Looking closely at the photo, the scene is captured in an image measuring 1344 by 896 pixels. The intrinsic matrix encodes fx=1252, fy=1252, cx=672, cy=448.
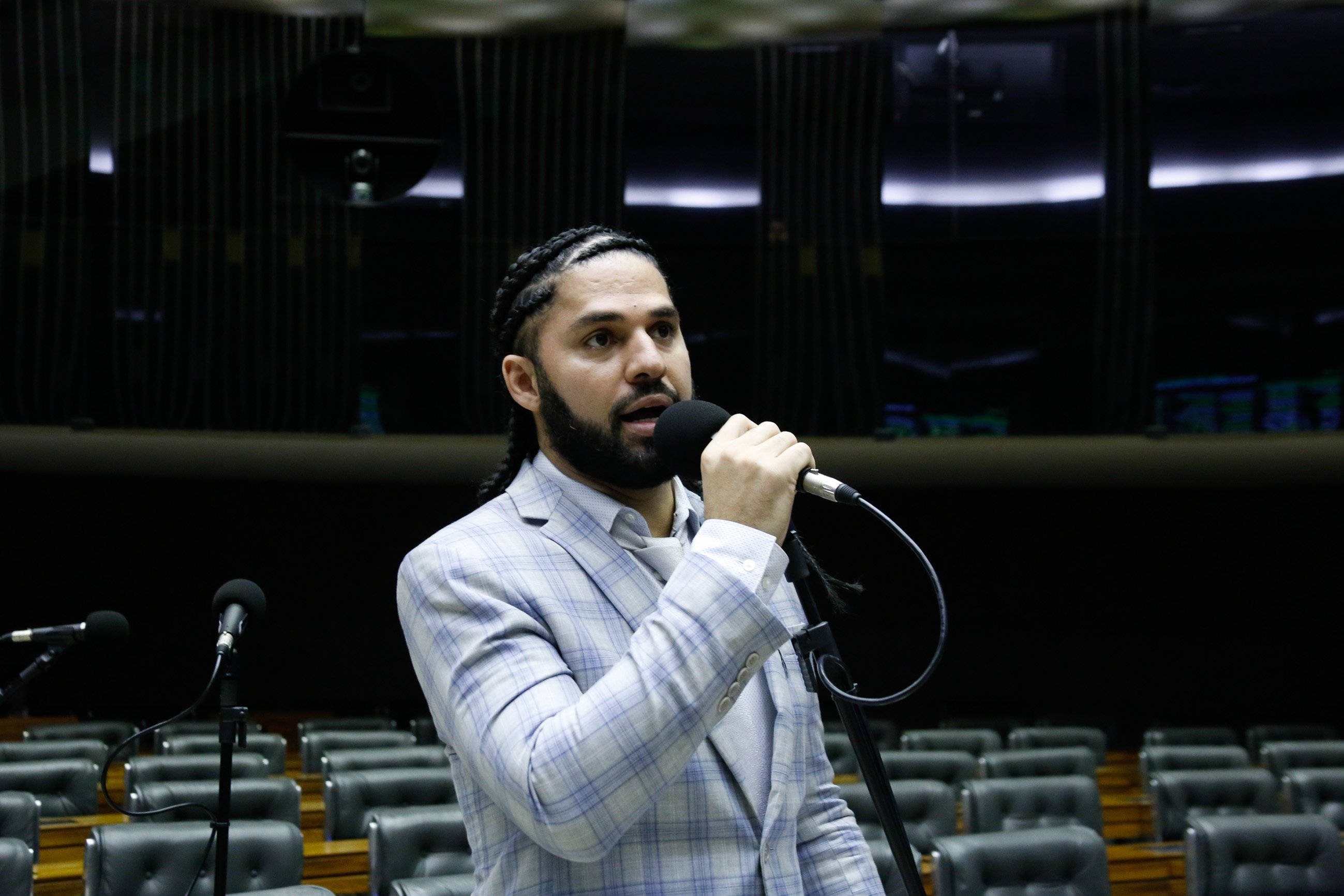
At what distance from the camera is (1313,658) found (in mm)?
11461

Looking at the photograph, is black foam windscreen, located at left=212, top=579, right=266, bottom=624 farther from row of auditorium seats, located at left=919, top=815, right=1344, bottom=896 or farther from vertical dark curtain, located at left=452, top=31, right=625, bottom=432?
vertical dark curtain, located at left=452, top=31, right=625, bottom=432

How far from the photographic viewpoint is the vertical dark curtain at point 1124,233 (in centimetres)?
878

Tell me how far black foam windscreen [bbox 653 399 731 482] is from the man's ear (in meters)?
0.19

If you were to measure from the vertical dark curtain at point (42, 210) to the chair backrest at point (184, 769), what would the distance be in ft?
14.5

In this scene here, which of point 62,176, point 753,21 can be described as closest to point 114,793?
point 62,176

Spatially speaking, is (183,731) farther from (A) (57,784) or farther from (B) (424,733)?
(A) (57,784)

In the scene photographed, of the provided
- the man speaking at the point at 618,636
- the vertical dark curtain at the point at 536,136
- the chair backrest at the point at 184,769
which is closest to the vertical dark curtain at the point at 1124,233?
the vertical dark curtain at the point at 536,136

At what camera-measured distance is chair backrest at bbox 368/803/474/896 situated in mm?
3582

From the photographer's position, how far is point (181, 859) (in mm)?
3361

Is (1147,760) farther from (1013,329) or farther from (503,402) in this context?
(503,402)

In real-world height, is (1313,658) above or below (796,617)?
below

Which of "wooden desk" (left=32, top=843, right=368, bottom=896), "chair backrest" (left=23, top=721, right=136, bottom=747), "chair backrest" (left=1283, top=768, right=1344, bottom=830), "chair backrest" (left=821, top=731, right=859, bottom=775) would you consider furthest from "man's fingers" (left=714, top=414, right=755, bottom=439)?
"chair backrest" (left=23, top=721, right=136, bottom=747)

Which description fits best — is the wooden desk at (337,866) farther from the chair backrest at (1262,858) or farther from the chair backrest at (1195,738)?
the chair backrest at (1195,738)

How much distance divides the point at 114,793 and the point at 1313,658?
33.4ft
